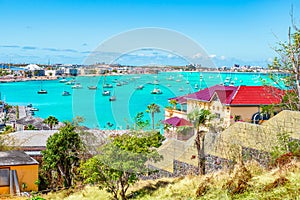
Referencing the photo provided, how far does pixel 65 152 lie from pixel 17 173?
72.8 inches

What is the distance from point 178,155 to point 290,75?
384 cm

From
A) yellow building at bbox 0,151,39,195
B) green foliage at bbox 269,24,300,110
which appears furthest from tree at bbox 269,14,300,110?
yellow building at bbox 0,151,39,195

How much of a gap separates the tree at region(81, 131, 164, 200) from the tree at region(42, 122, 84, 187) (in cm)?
567

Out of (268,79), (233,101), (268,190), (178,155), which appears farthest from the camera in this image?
(233,101)

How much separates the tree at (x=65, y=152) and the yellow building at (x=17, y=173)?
2.52 feet

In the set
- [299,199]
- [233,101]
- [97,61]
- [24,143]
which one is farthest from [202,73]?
[24,143]

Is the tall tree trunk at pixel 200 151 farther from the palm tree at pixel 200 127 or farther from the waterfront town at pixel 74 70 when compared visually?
the waterfront town at pixel 74 70

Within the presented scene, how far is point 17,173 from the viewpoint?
41.6 feet

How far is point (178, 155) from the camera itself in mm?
9383

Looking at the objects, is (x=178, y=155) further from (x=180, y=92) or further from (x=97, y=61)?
(x=97, y=61)

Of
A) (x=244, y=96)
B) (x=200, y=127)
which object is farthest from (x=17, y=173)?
(x=244, y=96)

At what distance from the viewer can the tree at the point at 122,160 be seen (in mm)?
7699

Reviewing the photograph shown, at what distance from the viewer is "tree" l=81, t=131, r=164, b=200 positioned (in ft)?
25.3

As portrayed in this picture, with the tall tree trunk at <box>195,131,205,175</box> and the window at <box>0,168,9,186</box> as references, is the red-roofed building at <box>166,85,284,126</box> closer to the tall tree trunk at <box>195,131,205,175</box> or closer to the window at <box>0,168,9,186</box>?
the tall tree trunk at <box>195,131,205,175</box>
